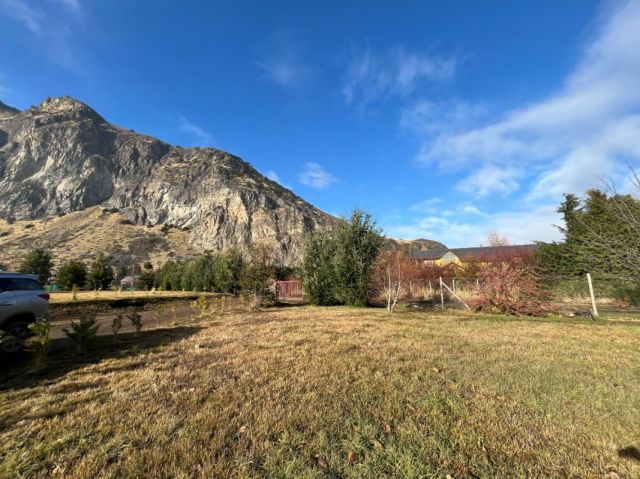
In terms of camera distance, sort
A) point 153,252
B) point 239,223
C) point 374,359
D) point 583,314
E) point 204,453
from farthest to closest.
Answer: point 239,223
point 153,252
point 583,314
point 374,359
point 204,453

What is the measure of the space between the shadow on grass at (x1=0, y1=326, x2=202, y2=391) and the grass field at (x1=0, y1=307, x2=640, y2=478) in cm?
6

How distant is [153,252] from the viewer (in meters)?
79.6

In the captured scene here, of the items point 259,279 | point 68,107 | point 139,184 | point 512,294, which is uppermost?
point 68,107

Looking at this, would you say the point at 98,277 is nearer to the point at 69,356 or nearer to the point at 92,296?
the point at 92,296

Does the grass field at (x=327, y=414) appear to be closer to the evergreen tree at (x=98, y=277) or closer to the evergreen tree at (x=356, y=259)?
the evergreen tree at (x=356, y=259)

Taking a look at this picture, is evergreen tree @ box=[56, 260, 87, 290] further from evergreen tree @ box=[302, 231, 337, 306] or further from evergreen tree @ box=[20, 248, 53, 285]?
evergreen tree @ box=[302, 231, 337, 306]

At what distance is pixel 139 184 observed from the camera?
399 ft

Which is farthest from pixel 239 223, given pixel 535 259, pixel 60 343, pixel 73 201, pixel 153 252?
pixel 60 343

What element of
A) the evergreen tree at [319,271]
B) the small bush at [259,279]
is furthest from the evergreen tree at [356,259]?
the small bush at [259,279]

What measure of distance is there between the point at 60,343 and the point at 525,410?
9.38 metres

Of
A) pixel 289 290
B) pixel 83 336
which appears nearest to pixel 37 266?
pixel 289 290

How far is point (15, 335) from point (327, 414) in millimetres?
6603

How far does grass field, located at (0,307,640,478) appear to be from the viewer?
229 centimetres

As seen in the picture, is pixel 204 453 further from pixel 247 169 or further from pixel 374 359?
pixel 247 169
